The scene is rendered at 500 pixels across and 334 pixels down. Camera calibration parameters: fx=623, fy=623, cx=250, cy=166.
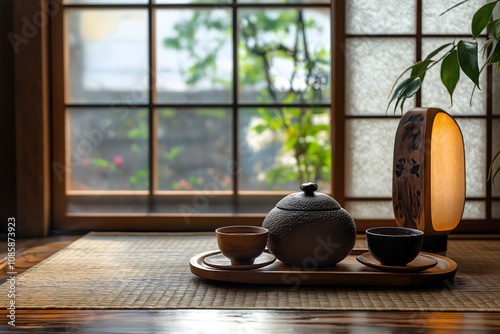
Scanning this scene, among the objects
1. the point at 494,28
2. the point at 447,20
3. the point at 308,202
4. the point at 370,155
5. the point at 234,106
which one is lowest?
the point at 308,202

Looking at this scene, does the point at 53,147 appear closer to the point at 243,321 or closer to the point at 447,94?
the point at 243,321

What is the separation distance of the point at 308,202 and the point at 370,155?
109cm

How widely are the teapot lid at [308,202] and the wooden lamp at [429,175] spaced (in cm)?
44

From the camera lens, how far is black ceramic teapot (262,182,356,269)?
1.69m

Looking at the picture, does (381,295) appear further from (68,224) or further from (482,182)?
(68,224)

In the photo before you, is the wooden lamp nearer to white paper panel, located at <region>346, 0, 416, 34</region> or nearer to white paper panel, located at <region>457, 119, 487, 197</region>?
white paper panel, located at <region>457, 119, 487, 197</region>

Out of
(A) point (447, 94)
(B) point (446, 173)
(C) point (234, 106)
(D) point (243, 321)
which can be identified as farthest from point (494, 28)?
(D) point (243, 321)

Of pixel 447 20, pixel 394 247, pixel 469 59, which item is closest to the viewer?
pixel 394 247

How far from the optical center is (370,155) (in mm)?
2744

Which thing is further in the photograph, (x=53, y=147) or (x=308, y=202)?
(x=53, y=147)

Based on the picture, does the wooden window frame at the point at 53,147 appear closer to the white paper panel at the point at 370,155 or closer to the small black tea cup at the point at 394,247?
the white paper panel at the point at 370,155

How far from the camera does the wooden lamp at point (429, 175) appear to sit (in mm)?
2047

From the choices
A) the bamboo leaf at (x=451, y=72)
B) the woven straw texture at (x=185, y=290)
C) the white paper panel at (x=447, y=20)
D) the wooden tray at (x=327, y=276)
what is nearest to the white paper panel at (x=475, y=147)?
the white paper panel at (x=447, y=20)

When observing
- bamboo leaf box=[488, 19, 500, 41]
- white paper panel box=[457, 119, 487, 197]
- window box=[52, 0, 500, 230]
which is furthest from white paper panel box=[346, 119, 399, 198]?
bamboo leaf box=[488, 19, 500, 41]
